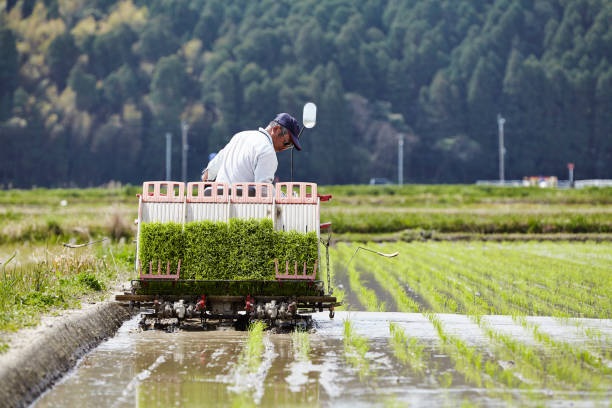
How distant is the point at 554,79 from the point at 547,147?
8352 mm

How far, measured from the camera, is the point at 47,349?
6.51 m

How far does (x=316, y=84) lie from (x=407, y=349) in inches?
3533

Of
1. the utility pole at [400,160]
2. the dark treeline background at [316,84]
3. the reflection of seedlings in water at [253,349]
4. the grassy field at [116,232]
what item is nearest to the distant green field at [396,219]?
the grassy field at [116,232]

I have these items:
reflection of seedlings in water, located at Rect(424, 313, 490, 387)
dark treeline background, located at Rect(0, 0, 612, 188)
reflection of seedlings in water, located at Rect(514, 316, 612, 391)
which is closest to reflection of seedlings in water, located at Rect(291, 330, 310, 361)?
reflection of seedlings in water, located at Rect(424, 313, 490, 387)

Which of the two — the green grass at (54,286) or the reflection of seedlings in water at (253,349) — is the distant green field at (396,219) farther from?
the reflection of seedlings in water at (253,349)

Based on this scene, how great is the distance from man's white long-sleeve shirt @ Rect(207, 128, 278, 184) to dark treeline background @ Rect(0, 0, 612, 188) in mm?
72866

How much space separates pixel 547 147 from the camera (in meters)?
97.4

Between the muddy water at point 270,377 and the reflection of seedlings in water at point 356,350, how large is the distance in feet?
0.11

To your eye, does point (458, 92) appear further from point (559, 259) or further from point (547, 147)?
point (559, 259)

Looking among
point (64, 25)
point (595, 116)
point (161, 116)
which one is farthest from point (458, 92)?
point (64, 25)

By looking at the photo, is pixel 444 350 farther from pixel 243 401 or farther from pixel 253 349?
pixel 243 401

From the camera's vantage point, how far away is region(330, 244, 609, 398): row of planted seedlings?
6.35 m

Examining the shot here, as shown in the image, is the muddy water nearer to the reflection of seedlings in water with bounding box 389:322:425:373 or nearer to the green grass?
the reflection of seedlings in water with bounding box 389:322:425:373

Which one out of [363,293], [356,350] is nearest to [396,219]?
[363,293]
